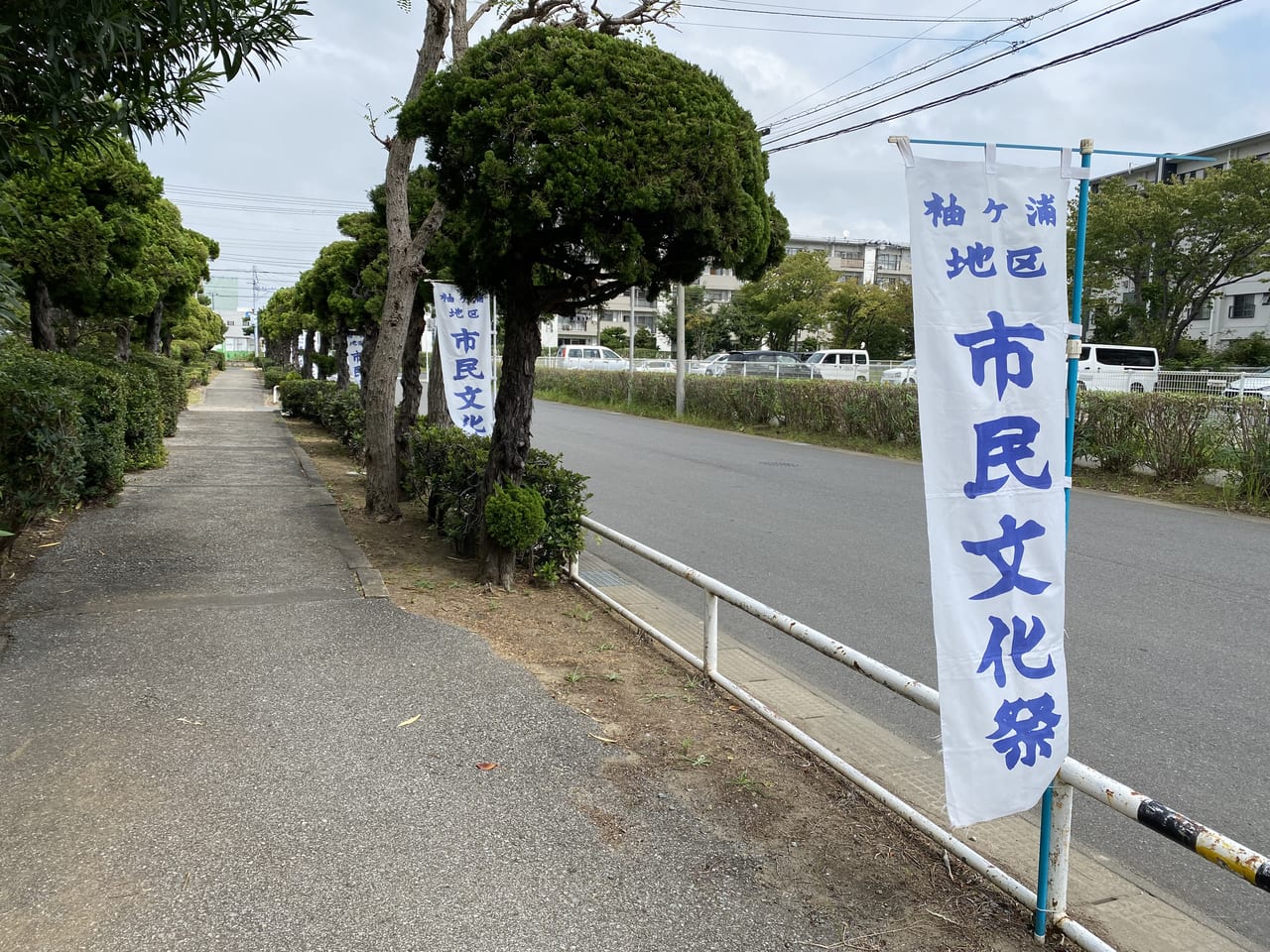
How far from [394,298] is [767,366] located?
2398 cm

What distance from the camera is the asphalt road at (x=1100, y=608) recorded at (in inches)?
144

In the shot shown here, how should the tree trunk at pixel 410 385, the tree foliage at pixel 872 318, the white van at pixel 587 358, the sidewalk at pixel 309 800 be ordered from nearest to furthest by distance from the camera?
the sidewalk at pixel 309 800 < the tree trunk at pixel 410 385 < the tree foliage at pixel 872 318 < the white van at pixel 587 358

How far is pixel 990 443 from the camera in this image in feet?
8.35

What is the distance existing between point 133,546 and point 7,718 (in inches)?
135

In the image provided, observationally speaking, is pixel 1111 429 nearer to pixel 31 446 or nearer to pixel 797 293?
pixel 31 446

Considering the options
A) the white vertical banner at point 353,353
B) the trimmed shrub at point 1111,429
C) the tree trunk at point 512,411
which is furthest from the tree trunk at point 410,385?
the trimmed shrub at point 1111,429

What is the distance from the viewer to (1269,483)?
10.7 meters

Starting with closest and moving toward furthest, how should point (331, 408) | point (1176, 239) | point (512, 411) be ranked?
point (512, 411), point (331, 408), point (1176, 239)

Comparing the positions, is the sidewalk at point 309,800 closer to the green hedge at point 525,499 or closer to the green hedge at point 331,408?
the green hedge at point 525,499

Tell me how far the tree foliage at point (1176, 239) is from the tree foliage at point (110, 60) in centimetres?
3143

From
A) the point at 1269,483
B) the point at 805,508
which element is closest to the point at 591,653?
the point at 805,508

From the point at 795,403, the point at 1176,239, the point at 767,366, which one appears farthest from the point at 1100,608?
the point at 1176,239

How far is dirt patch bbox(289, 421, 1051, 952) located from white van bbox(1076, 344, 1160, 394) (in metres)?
13.3

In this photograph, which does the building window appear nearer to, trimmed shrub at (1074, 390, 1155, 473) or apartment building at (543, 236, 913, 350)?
apartment building at (543, 236, 913, 350)
